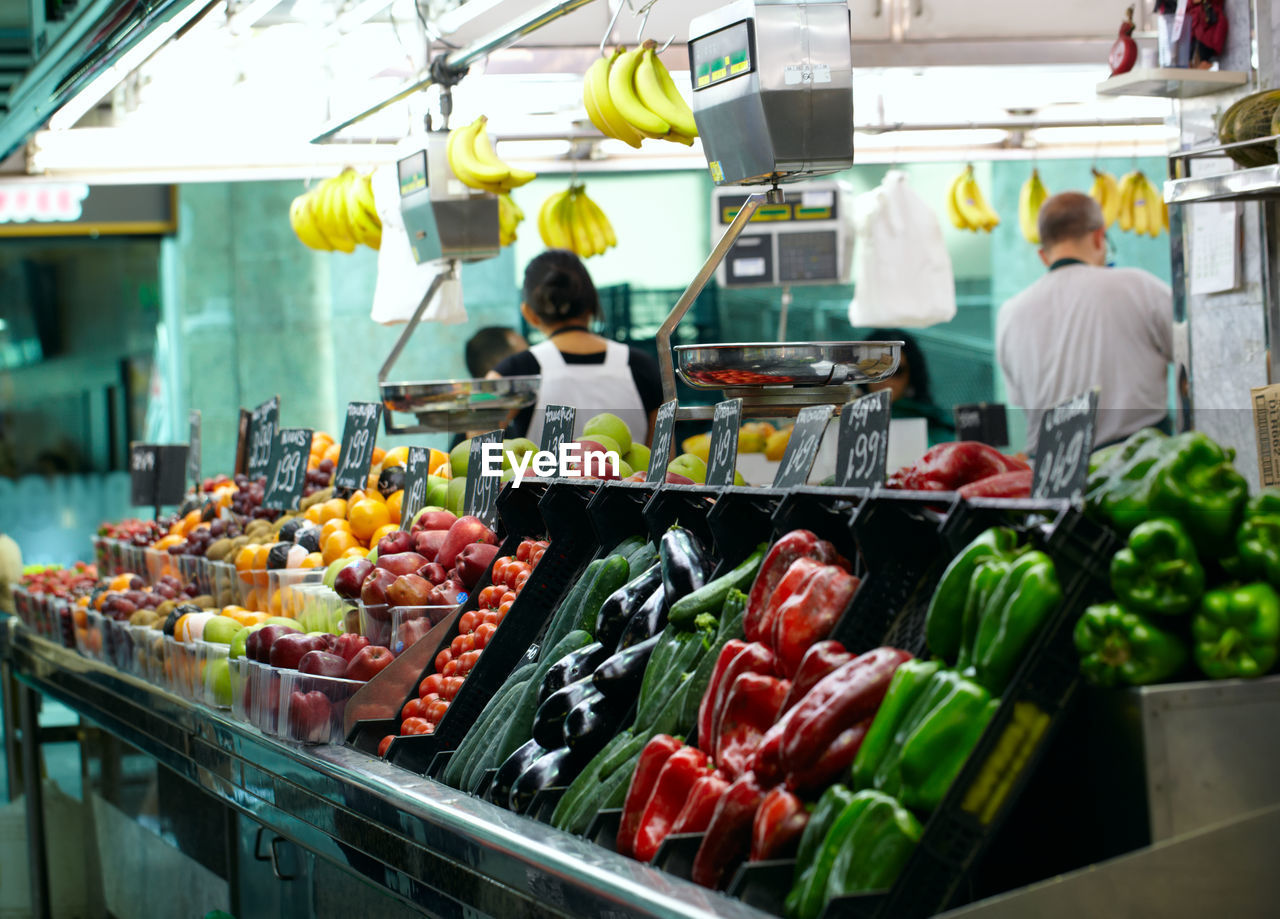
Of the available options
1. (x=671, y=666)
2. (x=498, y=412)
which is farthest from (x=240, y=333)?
(x=671, y=666)

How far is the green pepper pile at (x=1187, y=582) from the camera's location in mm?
1320

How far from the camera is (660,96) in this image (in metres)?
3.71

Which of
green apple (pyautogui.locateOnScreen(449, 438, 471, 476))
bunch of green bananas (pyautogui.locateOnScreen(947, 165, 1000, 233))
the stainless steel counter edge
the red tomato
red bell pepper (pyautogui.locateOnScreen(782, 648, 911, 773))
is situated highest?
bunch of green bananas (pyautogui.locateOnScreen(947, 165, 1000, 233))

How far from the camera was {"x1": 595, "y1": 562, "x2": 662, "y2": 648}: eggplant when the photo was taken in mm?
2109

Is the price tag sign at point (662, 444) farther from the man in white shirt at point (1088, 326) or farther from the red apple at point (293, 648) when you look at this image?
the man in white shirt at point (1088, 326)

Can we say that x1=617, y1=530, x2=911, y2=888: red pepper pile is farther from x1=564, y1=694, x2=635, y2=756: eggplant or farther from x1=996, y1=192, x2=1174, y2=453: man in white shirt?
x1=996, y1=192, x2=1174, y2=453: man in white shirt

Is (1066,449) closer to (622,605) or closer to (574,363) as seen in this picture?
(622,605)

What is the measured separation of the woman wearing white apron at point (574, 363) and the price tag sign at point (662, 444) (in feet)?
6.77

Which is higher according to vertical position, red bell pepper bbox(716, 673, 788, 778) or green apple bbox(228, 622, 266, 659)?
red bell pepper bbox(716, 673, 788, 778)

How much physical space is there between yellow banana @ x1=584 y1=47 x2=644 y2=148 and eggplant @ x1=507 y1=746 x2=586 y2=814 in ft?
7.06

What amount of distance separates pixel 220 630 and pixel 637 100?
171 cm

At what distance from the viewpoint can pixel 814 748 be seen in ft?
4.91

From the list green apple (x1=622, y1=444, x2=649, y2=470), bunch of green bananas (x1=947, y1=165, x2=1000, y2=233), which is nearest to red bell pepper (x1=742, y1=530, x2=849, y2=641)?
green apple (x1=622, y1=444, x2=649, y2=470)

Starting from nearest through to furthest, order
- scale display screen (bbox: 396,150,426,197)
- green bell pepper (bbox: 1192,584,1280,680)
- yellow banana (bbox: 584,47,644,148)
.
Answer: green bell pepper (bbox: 1192,584,1280,680), yellow banana (bbox: 584,47,644,148), scale display screen (bbox: 396,150,426,197)
